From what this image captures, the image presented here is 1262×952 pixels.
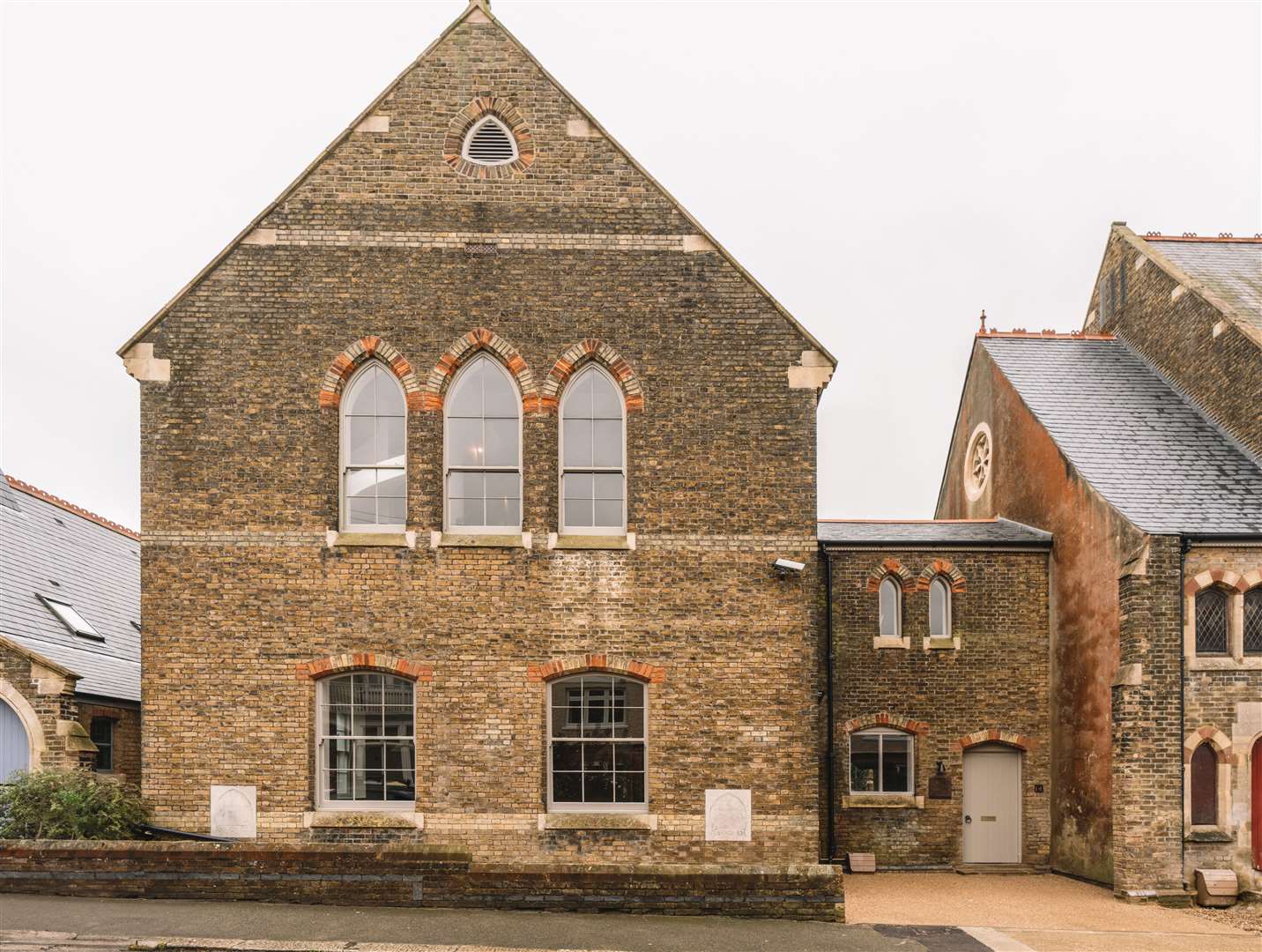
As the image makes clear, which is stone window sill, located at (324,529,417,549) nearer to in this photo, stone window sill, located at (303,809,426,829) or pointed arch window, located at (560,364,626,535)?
pointed arch window, located at (560,364,626,535)

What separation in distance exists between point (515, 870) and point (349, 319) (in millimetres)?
7283

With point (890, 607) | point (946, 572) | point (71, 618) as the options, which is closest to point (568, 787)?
point (890, 607)

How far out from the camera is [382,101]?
13.2 metres

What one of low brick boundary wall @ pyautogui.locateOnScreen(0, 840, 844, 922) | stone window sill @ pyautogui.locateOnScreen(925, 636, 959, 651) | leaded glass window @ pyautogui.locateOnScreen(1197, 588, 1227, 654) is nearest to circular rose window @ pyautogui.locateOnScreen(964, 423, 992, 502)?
stone window sill @ pyautogui.locateOnScreen(925, 636, 959, 651)

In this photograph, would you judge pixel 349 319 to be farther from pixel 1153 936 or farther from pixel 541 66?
pixel 1153 936

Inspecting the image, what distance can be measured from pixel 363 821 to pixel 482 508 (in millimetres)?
4287

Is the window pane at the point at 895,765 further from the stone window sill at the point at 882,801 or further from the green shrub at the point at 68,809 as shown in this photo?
the green shrub at the point at 68,809

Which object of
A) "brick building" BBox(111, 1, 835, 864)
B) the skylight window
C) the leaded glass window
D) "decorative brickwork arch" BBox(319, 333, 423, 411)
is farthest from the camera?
the skylight window

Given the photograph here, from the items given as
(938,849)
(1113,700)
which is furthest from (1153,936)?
(938,849)

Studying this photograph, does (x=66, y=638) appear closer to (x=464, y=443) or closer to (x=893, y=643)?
(x=464, y=443)

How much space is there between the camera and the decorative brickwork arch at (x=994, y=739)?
53.9ft

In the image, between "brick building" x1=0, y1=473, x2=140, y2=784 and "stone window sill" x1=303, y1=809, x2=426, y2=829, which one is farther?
"brick building" x1=0, y1=473, x2=140, y2=784

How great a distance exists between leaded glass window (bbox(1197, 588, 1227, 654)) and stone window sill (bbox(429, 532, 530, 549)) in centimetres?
1018

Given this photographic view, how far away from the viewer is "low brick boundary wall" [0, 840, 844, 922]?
34.3ft
